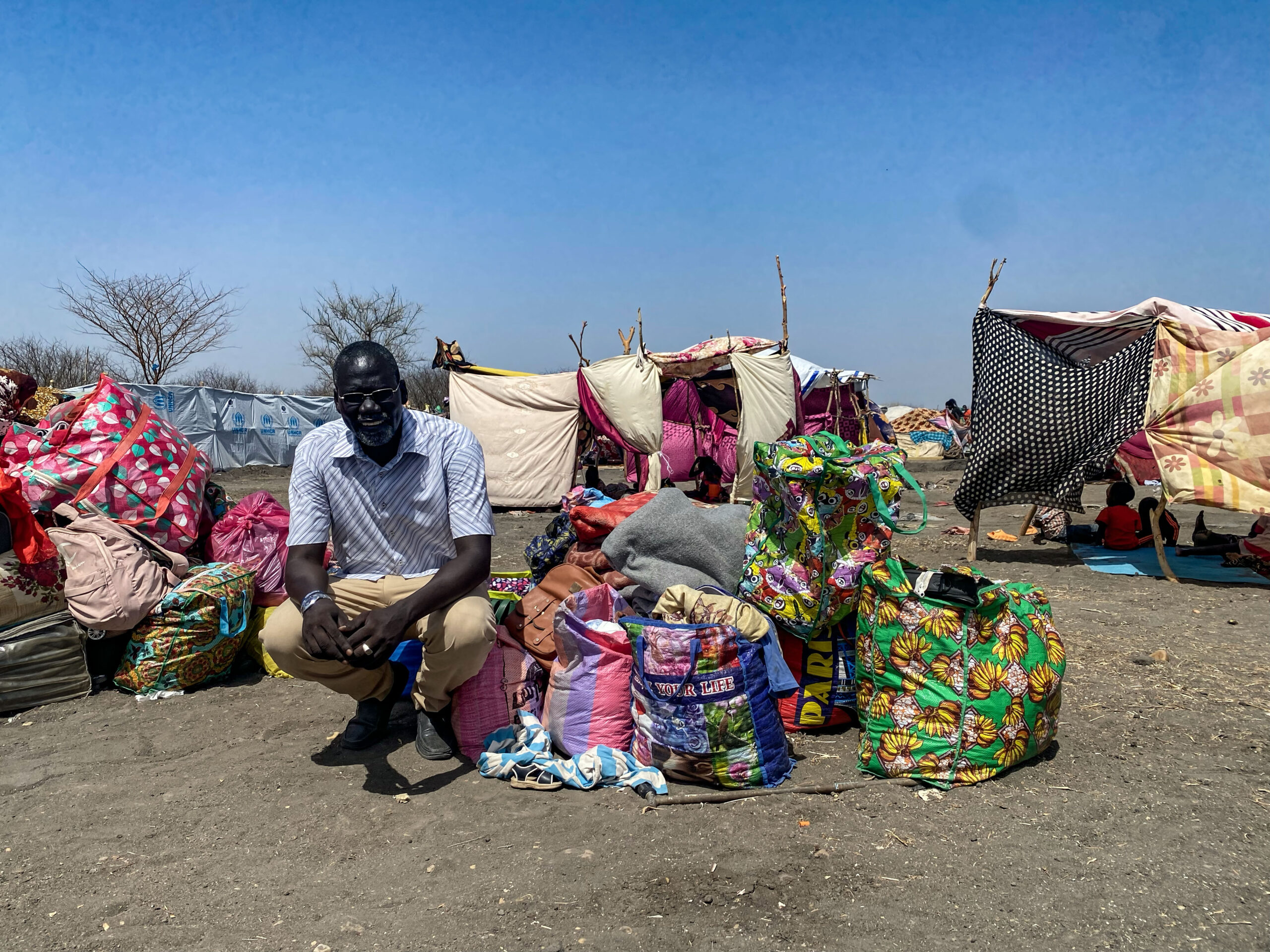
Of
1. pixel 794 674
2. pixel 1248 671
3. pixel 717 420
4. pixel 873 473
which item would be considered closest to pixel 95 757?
pixel 794 674

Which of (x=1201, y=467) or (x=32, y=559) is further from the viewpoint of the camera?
(x=1201, y=467)

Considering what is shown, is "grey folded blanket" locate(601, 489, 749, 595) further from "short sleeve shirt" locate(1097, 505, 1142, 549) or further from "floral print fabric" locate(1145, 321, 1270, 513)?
"short sleeve shirt" locate(1097, 505, 1142, 549)

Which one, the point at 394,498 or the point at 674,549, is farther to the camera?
the point at 674,549

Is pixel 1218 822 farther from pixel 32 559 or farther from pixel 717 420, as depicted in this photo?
pixel 717 420

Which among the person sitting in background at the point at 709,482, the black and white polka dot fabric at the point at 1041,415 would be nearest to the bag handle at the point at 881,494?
the black and white polka dot fabric at the point at 1041,415

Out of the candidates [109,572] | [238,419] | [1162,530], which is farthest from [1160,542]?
[238,419]

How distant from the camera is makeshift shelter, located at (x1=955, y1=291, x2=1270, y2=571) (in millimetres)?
6270

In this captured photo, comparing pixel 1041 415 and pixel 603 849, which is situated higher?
pixel 1041 415

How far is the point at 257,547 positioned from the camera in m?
4.47

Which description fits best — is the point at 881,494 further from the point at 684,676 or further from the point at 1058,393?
the point at 1058,393

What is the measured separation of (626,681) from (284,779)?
1270 millimetres

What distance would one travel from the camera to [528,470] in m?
12.3

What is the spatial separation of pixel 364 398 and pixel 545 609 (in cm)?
117

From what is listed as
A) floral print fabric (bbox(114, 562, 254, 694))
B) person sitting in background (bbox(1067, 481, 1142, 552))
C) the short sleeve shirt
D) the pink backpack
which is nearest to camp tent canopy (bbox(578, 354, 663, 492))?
person sitting in background (bbox(1067, 481, 1142, 552))
